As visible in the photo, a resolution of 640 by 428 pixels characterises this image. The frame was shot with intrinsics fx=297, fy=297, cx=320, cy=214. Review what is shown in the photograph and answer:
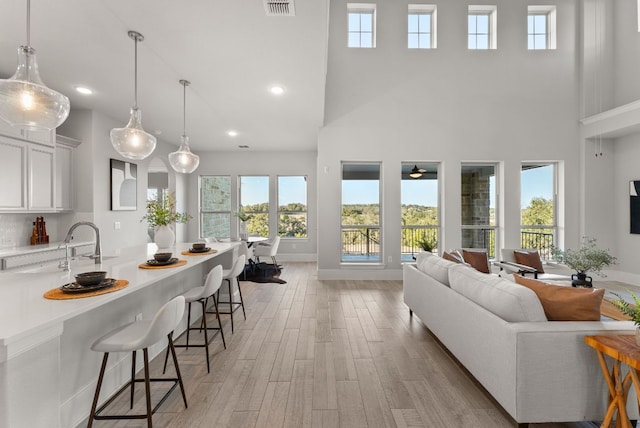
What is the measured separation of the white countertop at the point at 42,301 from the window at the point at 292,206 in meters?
5.26

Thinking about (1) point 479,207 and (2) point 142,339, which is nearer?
(2) point 142,339

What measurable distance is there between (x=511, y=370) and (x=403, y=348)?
1239 millimetres

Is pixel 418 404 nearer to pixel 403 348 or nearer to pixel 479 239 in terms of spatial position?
pixel 403 348

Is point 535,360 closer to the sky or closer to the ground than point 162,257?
closer to the ground

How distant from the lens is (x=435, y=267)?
3055 mm

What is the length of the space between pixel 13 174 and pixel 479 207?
282 inches

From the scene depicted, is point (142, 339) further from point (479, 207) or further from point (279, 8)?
point (479, 207)

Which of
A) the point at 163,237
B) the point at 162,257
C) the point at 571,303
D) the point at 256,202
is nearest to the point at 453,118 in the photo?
Result: the point at 571,303

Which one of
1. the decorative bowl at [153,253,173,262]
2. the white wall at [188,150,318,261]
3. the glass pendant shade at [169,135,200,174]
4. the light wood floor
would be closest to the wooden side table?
the light wood floor

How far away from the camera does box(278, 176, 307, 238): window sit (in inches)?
303

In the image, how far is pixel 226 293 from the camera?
4047mm

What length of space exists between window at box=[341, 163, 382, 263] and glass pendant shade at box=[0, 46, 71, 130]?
4584 millimetres

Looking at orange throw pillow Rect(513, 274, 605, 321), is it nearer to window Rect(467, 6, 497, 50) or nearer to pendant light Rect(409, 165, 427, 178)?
pendant light Rect(409, 165, 427, 178)

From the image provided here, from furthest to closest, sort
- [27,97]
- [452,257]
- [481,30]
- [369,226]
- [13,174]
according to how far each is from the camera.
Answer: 1. [369,226]
2. [481,30]
3. [452,257]
4. [13,174]
5. [27,97]
